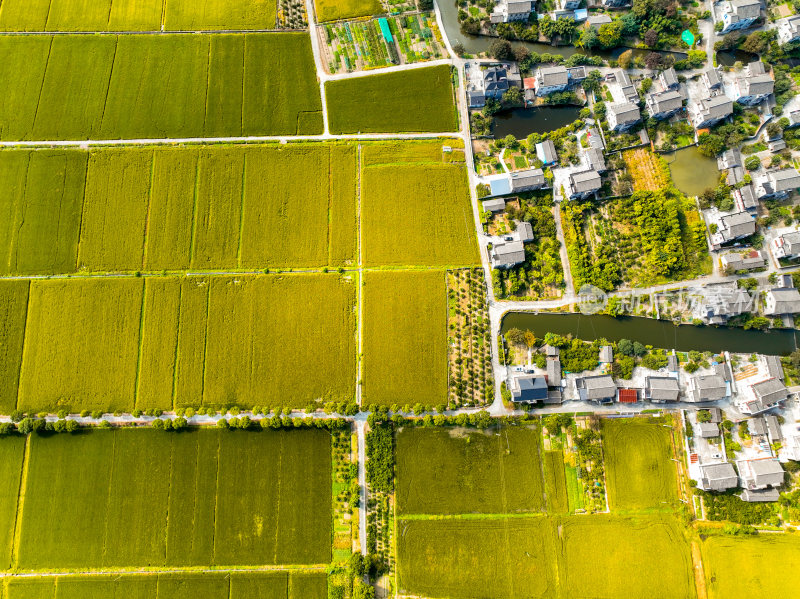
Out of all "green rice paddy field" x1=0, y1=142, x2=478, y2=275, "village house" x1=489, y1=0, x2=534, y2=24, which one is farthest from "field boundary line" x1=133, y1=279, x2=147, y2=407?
"village house" x1=489, y1=0, x2=534, y2=24

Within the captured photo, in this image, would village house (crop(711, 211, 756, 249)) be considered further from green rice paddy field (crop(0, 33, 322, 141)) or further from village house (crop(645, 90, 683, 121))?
green rice paddy field (crop(0, 33, 322, 141))

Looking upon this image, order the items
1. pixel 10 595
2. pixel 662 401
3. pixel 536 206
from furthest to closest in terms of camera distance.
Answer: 1. pixel 536 206
2. pixel 662 401
3. pixel 10 595

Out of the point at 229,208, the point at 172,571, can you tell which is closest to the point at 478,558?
the point at 172,571

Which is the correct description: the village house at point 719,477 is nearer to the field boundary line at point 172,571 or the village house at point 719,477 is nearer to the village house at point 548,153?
the village house at point 548,153

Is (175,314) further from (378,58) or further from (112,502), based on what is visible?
(378,58)

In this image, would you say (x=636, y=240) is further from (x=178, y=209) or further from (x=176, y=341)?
(x=176, y=341)

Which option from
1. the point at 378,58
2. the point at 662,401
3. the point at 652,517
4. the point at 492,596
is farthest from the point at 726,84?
the point at 492,596

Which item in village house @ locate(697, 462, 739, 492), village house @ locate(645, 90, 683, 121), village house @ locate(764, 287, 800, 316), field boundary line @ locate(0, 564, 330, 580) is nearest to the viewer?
field boundary line @ locate(0, 564, 330, 580)
